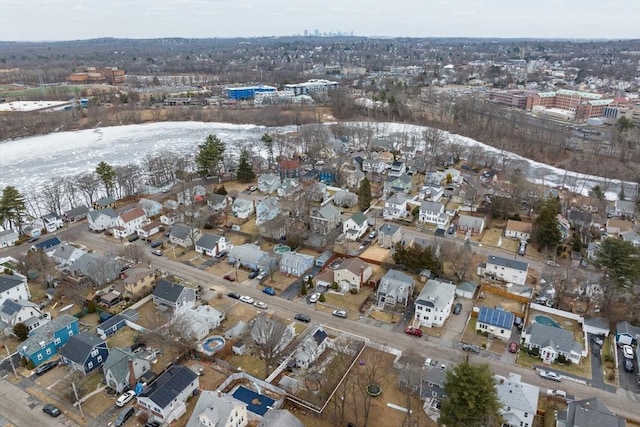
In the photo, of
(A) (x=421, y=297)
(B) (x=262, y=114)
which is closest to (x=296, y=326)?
(A) (x=421, y=297)

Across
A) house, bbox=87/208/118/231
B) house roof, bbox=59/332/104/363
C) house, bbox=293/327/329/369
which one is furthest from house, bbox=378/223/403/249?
house, bbox=87/208/118/231

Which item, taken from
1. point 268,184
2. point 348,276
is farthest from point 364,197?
point 348,276

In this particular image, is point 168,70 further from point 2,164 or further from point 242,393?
point 242,393

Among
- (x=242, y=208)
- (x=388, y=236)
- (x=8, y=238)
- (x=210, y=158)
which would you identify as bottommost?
(x=8, y=238)

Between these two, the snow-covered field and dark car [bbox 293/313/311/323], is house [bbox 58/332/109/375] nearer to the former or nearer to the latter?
dark car [bbox 293/313/311/323]

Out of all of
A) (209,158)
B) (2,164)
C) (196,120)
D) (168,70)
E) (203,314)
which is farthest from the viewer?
(168,70)

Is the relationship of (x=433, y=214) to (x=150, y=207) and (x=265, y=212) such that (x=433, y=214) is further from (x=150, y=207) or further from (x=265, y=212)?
(x=150, y=207)
